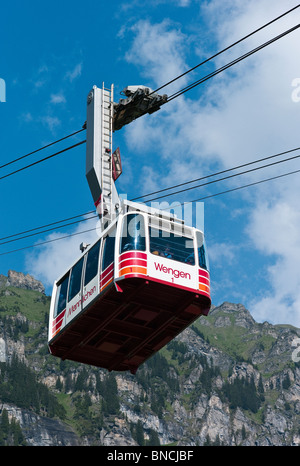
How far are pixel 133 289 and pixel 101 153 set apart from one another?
10307 millimetres

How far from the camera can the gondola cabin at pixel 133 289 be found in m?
35.4

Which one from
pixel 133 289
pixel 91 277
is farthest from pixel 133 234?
pixel 91 277

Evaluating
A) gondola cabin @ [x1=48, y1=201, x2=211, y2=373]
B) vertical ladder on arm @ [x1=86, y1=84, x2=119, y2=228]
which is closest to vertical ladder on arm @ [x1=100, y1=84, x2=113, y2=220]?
vertical ladder on arm @ [x1=86, y1=84, x2=119, y2=228]

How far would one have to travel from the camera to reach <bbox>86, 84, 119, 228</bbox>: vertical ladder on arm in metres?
41.6

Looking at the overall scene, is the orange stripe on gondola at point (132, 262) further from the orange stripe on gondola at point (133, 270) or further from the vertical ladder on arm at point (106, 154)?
the vertical ladder on arm at point (106, 154)

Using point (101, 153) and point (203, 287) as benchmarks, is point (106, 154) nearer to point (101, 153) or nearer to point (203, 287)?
point (101, 153)

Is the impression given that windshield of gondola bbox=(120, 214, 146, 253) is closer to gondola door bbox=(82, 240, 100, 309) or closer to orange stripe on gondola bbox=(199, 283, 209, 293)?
gondola door bbox=(82, 240, 100, 309)

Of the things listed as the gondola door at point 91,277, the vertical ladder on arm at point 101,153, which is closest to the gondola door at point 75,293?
the gondola door at point 91,277

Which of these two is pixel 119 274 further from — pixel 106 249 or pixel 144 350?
pixel 144 350

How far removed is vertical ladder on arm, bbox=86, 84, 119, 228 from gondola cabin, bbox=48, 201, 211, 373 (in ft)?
12.0

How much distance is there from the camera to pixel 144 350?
40344 millimetres
